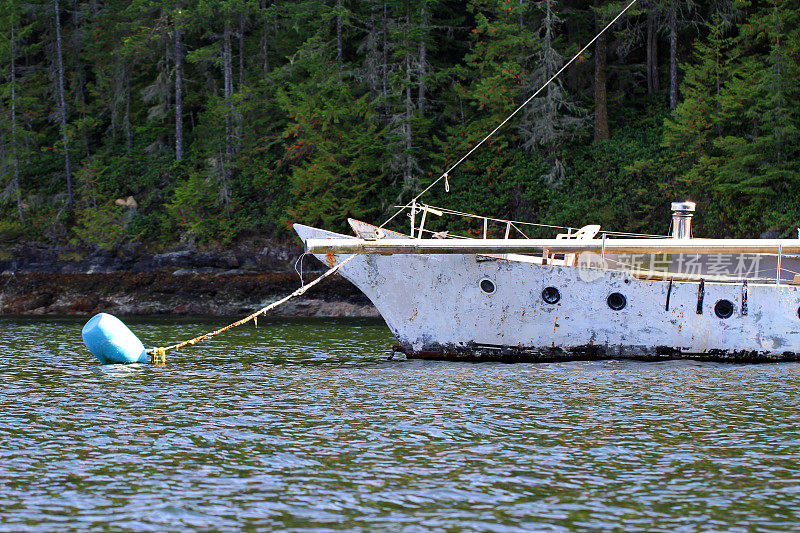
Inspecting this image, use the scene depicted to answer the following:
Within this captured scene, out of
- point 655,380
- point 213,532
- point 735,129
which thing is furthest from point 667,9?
point 213,532

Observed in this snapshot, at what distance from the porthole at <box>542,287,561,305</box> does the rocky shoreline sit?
15112 millimetres

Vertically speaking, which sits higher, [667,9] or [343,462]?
[667,9]

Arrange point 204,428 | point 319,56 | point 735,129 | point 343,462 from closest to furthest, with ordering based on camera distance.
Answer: point 343,462
point 204,428
point 735,129
point 319,56

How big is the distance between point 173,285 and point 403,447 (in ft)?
85.4

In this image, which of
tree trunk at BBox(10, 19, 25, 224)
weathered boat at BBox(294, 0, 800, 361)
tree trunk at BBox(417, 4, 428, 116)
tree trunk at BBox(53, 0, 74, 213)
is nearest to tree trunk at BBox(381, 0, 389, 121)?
tree trunk at BBox(417, 4, 428, 116)

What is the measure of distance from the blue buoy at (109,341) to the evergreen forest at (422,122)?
1822cm

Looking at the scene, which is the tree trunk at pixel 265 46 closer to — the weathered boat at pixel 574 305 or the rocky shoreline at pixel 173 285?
the rocky shoreline at pixel 173 285

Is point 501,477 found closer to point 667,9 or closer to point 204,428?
point 204,428

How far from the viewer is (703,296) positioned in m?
17.4

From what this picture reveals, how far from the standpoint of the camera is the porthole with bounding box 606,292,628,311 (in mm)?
17438

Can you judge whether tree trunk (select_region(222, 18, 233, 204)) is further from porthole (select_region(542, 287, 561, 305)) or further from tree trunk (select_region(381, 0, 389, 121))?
porthole (select_region(542, 287, 561, 305))

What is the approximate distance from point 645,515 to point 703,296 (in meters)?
10.5

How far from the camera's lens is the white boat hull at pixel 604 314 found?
57.0ft

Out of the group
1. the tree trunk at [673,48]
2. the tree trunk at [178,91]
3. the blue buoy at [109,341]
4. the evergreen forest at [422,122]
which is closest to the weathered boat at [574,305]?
the blue buoy at [109,341]
